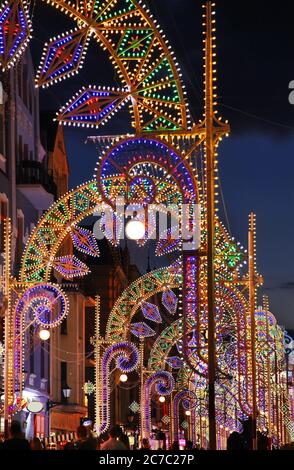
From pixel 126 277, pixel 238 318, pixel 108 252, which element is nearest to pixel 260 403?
pixel 238 318

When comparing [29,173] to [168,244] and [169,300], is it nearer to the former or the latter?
[169,300]

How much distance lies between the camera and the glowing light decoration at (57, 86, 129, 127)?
19.4 m

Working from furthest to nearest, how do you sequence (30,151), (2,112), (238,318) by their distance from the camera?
(30,151), (2,112), (238,318)

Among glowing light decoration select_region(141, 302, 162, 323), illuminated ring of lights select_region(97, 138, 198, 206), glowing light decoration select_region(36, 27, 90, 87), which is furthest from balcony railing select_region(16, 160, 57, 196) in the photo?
glowing light decoration select_region(36, 27, 90, 87)

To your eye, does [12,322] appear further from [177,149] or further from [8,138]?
[8,138]

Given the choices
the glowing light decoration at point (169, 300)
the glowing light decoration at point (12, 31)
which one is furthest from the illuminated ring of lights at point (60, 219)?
the glowing light decoration at point (169, 300)

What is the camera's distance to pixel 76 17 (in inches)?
736

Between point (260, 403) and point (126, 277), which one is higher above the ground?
point (126, 277)

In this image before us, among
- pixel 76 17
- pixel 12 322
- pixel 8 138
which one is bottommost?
pixel 12 322

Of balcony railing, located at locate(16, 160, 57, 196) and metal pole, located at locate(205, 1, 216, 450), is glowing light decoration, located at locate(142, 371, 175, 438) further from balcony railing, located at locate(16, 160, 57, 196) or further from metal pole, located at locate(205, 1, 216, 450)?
metal pole, located at locate(205, 1, 216, 450)

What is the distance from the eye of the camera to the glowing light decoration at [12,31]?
18.3 metres

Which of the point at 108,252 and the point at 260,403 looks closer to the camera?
the point at 260,403

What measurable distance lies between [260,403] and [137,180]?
35066mm

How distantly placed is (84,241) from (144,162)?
12060 mm
